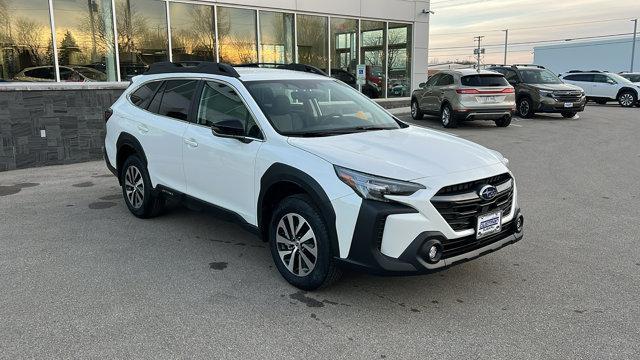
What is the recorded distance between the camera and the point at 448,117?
1515 cm

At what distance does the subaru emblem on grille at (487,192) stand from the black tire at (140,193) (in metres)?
3.55

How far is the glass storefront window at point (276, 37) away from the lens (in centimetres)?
1599

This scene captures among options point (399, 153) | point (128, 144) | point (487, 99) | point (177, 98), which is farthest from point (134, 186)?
point (487, 99)

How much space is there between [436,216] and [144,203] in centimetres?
369

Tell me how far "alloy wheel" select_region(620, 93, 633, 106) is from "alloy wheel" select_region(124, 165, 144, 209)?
2371 centimetres

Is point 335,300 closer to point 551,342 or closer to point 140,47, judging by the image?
point 551,342

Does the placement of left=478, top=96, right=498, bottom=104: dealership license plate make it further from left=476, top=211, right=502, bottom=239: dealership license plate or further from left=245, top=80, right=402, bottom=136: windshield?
left=476, top=211, right=502, bottom=239: dealership license plate

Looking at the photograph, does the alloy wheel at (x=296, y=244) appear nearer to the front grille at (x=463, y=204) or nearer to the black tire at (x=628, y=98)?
the front grille at (x=463, y=204)

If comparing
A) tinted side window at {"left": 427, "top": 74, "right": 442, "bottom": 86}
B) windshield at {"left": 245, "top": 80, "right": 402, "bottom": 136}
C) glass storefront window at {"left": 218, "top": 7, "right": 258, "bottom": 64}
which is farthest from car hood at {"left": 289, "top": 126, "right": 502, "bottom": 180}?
tinted side window at {"left": 427, "top": 74, "right": 442, "bottom": 86}

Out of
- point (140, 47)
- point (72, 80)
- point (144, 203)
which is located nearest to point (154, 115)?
point (144, 203)

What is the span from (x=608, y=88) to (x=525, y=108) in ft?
29.2

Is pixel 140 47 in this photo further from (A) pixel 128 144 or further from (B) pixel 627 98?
(B) pixel 627 98

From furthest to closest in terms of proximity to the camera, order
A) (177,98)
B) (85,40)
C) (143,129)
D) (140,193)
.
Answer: (85,40), (140,193), (143,129), (177,98)

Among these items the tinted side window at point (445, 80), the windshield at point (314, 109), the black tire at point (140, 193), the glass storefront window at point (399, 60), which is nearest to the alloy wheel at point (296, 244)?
the windshield at point (314, 109)
